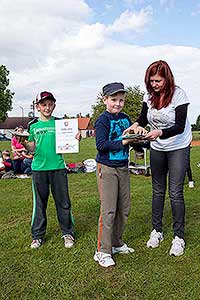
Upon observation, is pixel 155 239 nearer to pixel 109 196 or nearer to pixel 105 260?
pixel 105 260

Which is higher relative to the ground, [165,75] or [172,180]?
[165,75]

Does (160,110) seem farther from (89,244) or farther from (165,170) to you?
(89,244)

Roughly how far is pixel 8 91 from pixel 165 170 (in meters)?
58.9

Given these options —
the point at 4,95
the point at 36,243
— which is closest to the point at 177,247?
the point at 36,243

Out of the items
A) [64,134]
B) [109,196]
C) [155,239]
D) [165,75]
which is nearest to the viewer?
[109,196]

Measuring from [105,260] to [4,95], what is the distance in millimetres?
57567

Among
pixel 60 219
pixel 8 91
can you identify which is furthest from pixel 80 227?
pixel 8 91

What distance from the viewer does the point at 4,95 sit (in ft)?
194

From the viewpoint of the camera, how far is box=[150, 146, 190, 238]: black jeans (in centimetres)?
446

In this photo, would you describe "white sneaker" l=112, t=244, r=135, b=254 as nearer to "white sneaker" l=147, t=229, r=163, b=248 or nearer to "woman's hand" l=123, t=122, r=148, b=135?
"white sneaker" l=147, t=229, r=163, b=248

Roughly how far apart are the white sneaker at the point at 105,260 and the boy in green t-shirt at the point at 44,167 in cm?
65

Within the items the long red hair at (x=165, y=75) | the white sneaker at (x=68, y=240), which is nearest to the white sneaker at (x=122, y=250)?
the white sneaker at (x=68, y=240)

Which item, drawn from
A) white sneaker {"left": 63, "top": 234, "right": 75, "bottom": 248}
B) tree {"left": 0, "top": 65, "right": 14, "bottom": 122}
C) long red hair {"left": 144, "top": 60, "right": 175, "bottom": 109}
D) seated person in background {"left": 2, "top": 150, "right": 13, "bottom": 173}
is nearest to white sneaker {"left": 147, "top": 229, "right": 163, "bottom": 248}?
white sneaker {"left": 63, "top": 234, "right": 75, "bottom": 248}

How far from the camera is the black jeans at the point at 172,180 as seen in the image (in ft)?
14.6
